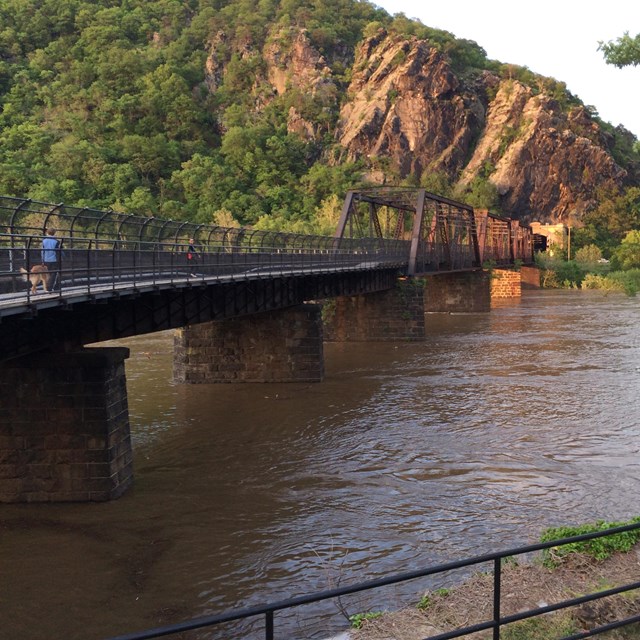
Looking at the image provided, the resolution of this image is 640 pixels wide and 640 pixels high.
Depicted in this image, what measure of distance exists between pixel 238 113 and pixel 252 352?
4080 inches

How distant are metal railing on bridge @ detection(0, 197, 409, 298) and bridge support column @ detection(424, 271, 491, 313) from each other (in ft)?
75.0

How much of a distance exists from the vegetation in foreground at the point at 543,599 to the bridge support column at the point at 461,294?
52.1 meters

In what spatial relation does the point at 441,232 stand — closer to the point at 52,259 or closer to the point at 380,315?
the point at 380,315

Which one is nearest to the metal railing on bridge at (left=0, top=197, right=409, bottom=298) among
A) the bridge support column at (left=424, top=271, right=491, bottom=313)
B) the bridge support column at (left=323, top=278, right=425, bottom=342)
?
the bridge support column at (left=323, top=278, right=425, bottom=342)

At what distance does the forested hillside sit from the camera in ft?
325

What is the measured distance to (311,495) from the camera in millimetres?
15461

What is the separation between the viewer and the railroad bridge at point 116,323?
46.9 feet

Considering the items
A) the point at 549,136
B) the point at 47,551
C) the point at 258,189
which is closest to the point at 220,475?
the point at 47,551

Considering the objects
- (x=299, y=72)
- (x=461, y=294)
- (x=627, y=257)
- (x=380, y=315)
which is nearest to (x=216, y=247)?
(x=380, y=315)

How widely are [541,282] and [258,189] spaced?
41.6 metres

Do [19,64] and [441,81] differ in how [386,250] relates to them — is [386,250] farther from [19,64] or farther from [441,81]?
[19,64]

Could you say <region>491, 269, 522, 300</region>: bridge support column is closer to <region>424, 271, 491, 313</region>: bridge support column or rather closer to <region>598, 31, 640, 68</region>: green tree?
<region>424, 271, 491, 313</region>: bridge support column

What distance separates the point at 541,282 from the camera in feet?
306

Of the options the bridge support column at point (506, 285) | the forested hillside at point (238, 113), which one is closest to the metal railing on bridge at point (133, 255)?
the bridge support column at point (506, 285)
